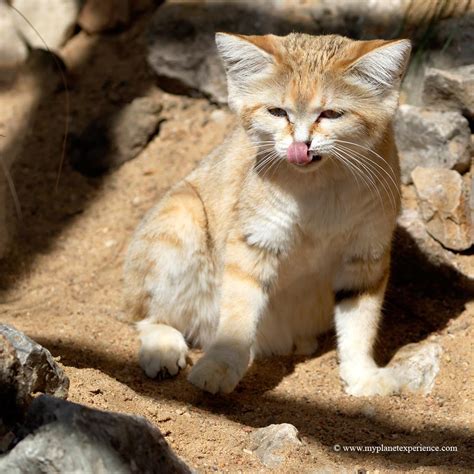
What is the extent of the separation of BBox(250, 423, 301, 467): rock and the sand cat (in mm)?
689

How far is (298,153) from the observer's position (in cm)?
334

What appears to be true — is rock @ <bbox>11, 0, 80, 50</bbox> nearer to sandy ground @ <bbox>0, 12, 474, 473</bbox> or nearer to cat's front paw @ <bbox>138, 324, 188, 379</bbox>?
sandy ground @ <bbox>0, 12, 474, 473</bbox>

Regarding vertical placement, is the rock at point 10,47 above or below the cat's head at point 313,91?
below

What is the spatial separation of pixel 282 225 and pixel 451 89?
164 cm

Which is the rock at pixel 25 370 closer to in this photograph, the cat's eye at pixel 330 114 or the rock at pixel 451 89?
the cat's eye at pixel 330 114

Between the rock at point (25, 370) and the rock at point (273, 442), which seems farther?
the rock at point (273, 442)

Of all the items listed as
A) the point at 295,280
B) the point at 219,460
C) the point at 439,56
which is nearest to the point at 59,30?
the point at 439,56

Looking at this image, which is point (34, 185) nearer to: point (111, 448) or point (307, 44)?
point (307, 44)

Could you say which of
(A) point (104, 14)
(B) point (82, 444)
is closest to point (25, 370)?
(B) point (82, 444)

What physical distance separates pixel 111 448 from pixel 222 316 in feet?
5.39

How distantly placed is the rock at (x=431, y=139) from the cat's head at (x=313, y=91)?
131cm

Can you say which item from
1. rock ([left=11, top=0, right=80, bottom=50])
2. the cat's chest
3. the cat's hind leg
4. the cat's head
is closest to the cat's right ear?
the cat's head

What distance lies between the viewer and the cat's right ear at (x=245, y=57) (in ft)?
11.7

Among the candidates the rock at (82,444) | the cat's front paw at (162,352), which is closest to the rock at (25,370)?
the rock at (82,444)
